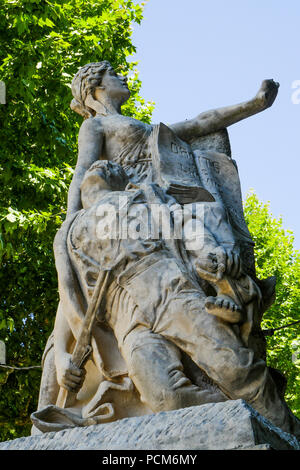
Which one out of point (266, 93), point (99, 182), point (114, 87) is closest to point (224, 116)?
point (266, 93)

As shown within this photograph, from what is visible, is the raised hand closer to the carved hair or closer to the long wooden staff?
the carved hair

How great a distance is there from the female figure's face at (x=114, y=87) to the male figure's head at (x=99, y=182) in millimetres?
1013

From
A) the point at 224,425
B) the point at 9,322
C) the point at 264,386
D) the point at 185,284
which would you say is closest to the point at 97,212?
the point at 185,284

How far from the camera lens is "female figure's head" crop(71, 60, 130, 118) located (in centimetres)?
601

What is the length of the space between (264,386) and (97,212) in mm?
1437

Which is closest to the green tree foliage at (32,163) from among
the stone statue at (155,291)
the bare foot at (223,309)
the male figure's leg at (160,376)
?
the stone statue at (155,291)

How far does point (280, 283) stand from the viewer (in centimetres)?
1561

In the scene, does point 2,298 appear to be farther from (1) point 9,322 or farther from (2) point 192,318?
(2) point 192,318

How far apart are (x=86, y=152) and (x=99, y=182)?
61 cm

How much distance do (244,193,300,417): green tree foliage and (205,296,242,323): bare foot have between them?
7.29m

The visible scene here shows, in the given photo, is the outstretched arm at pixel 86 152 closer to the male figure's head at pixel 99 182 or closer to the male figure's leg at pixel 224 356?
the male figure's head at pixel 99 182

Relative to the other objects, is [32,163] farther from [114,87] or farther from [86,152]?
[86,152]
